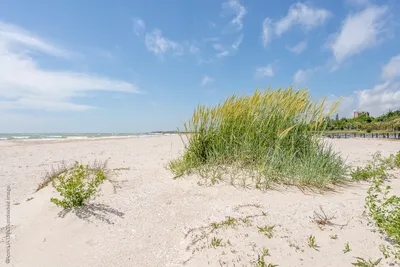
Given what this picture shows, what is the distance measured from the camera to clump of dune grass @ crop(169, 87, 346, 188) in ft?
15.5

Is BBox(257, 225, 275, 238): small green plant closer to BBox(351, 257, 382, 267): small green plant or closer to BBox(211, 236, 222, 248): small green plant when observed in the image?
BBox(211, 236, 222, 248): small green plant

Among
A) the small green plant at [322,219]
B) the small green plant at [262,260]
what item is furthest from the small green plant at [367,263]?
the small green plant at [262,260]

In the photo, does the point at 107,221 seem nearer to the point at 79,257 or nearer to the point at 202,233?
the point at 79,257

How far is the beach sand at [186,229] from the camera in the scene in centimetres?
263

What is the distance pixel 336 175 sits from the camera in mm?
4945

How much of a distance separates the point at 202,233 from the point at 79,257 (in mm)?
1502

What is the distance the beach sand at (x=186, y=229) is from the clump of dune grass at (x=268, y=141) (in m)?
0.44

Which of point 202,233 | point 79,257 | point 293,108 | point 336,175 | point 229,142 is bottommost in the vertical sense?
point 79,257

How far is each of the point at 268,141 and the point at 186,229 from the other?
9.40 ft

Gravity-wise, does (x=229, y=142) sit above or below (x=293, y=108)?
below

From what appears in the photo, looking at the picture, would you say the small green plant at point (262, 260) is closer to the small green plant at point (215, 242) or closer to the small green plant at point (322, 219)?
the small green plant at point (215, 242)

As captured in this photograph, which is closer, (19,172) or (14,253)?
(14,253)

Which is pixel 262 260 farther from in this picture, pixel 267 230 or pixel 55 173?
pixel 55 173

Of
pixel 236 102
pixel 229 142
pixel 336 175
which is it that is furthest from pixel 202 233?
pixel 236 102
